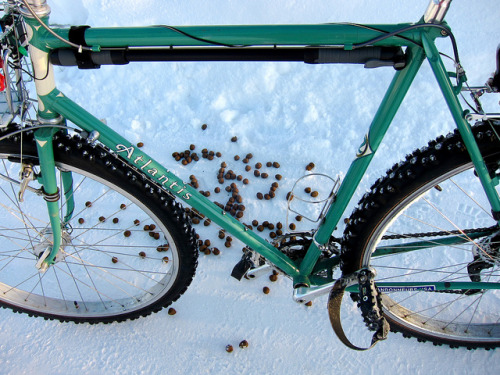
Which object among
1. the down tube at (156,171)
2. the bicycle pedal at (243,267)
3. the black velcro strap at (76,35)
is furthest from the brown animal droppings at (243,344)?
the black velcro strap at (76,35)

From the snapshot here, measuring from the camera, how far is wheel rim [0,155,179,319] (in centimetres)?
232

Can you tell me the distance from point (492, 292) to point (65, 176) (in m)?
2.25

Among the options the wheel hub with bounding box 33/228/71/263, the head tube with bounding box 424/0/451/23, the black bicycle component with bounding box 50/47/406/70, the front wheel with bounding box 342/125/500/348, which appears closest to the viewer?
the head tube with bounding box 424/0/451/23

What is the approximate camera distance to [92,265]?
7.49 ft

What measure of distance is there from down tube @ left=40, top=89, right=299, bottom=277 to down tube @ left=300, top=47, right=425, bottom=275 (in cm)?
16

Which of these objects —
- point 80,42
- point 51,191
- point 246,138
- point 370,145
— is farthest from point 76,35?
point 246,138

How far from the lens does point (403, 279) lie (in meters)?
2.46

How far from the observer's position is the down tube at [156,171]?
1517mm

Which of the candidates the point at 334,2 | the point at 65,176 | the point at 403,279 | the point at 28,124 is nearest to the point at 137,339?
the point at 65,176

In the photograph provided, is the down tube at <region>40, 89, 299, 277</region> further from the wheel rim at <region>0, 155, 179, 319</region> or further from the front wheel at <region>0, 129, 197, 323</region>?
the wheel rim at <region>0, 155, 179, 319</region>

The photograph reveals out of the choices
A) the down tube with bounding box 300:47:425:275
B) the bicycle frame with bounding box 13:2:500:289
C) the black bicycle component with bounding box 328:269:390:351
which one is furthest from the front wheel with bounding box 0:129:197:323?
the black bicycle component with bounding box 328:269:390:351

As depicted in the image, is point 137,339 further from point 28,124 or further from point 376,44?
point 376,44

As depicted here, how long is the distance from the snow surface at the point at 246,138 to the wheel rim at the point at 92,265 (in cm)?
16

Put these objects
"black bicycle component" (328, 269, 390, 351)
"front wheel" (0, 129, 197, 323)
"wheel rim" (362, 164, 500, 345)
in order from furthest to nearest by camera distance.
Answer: "wheel rim" (362, 164, 500, 345)
"black bicycle component" (328, 269, 390, 351)
"front wheel" (0, 129, 197, 323)
